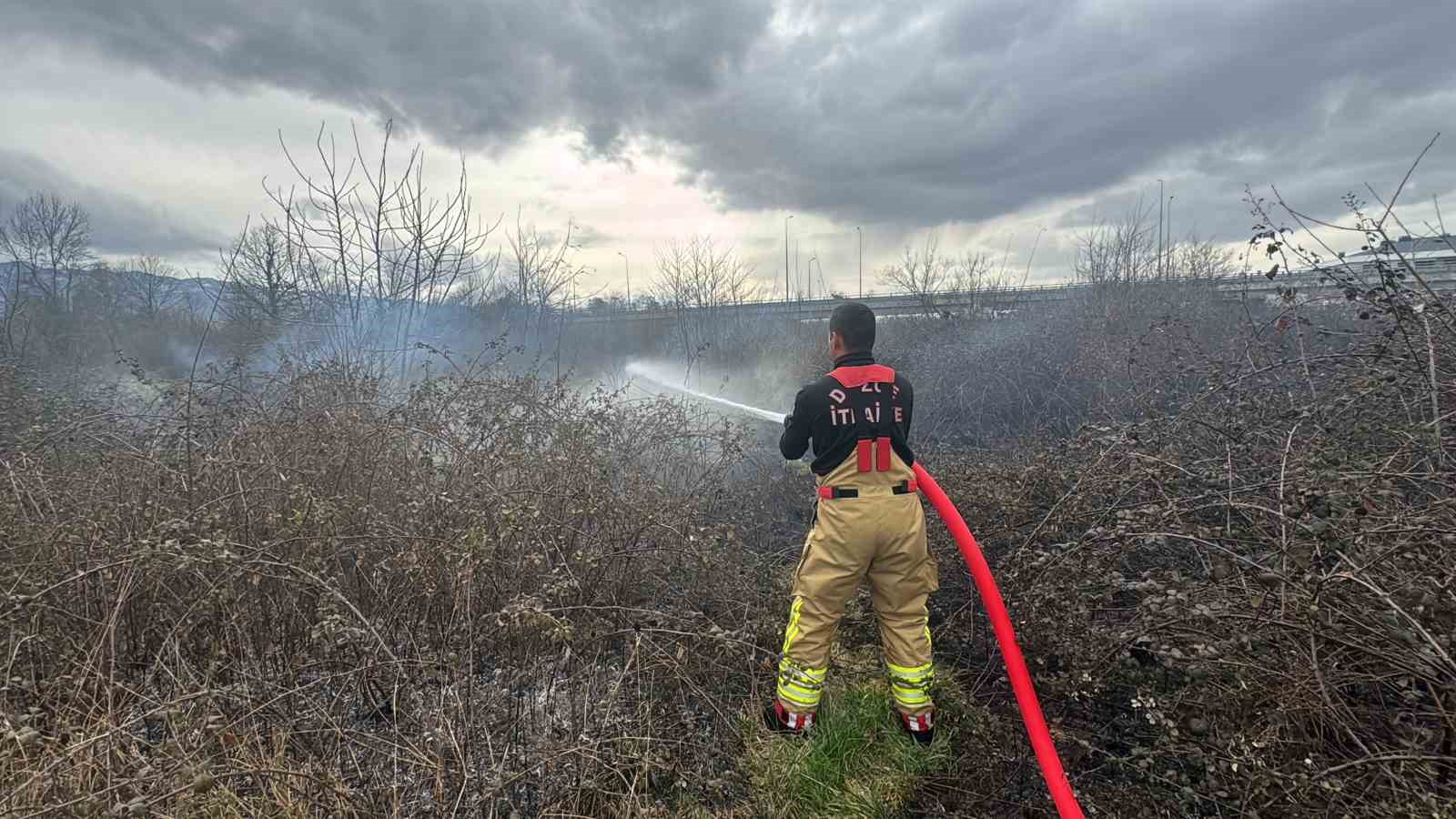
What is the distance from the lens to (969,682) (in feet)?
11.2

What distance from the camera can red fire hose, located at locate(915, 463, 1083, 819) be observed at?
2.27 meters

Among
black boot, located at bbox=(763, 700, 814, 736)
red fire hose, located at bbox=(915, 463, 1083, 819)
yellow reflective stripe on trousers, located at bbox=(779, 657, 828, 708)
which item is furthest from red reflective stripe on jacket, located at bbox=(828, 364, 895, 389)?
black boot, located at bbox=(763, 700, 814, 736)

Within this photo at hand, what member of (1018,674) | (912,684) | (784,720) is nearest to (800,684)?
(784,720)

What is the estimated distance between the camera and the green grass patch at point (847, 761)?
2553mm

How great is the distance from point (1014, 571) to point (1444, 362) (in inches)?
96.2

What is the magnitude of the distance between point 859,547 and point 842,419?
58 centimetres

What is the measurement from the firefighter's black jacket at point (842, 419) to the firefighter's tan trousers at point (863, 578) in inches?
3.5

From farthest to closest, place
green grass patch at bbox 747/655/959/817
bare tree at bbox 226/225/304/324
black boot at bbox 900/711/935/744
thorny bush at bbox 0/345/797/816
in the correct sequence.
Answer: bare tree at bbox 226/225/304/324, black boot at bbox 900/711/935/744, green grass patch at bbox 747/655/959/817, thorny bush at bbox 0/345/797/816

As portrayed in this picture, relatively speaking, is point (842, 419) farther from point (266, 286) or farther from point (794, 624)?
point (266, 286)

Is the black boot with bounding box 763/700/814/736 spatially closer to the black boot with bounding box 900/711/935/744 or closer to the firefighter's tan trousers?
the firefighter's tan trousers

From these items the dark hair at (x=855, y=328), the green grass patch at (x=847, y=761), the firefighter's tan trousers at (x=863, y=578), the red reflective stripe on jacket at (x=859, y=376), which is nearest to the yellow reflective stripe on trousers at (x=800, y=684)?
the firefighter's tan trousers at (x=863, y=578)

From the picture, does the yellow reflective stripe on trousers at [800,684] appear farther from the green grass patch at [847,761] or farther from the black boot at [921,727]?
the black boot at [921,727]

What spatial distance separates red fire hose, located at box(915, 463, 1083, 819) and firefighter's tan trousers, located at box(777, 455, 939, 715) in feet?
0.54

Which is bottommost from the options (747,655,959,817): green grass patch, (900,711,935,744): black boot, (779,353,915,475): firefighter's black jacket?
(747,655,959,817): green grass patch
